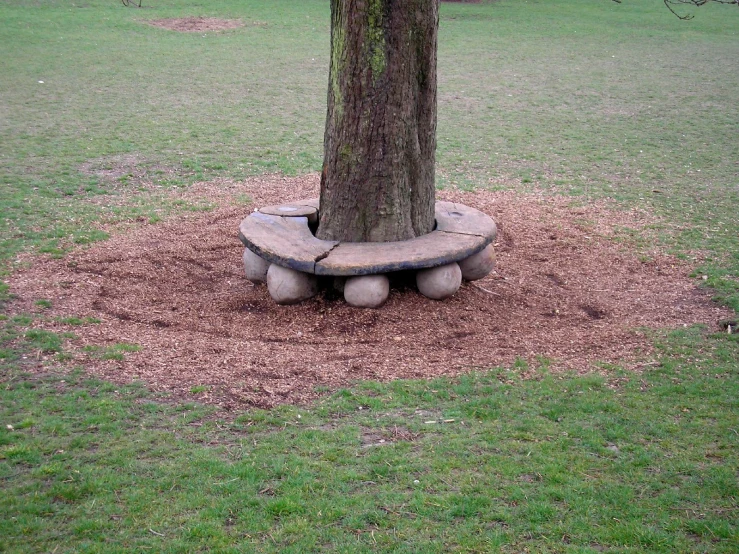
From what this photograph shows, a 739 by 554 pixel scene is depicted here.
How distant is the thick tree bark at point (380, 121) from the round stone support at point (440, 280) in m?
0.41

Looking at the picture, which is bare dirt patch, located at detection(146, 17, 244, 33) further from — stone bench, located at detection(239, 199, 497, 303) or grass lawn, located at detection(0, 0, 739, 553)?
stone bench, located at detection(239, 199, 497, 303)

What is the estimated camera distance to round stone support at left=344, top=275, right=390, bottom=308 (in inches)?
230

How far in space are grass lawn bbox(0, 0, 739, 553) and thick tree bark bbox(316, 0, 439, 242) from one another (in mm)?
1718

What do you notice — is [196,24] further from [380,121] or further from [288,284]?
[288,284]

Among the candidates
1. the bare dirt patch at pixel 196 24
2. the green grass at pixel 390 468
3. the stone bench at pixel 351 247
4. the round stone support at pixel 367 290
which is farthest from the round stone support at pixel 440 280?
the bare dirt patch at pixel 196 24

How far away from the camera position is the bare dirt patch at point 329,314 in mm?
5141

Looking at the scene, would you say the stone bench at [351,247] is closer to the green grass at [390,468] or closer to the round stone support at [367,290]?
the round stone support at [367,290]

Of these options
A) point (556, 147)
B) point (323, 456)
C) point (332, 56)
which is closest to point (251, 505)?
point (323, 456)

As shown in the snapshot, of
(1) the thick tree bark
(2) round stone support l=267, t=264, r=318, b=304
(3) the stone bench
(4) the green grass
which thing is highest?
(1) the thick tree bark

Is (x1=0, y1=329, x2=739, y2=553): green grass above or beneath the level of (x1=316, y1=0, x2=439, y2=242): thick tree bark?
beneath

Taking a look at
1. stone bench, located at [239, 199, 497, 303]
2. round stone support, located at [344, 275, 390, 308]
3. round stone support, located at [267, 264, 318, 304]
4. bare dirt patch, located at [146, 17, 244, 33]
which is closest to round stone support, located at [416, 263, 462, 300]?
stone bench, located at [239, 199, 497, 303]

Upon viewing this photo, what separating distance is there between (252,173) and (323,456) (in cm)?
616

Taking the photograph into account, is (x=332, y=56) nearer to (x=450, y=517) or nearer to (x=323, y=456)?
(x=323, y=456)

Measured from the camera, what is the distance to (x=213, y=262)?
7.16 meters
